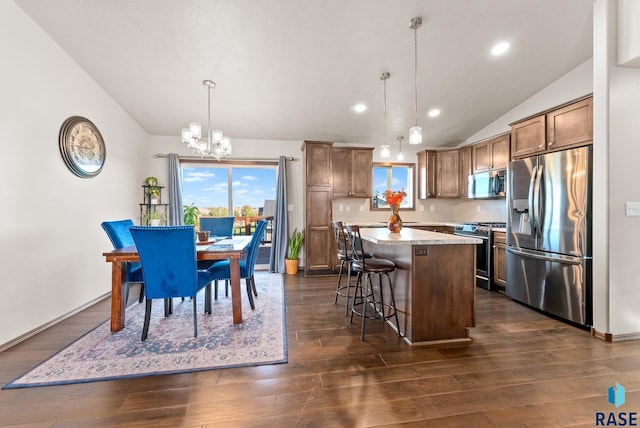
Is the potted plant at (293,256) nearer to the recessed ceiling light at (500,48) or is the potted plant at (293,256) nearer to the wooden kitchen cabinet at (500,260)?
the wooden kitchen cabinet at (500,260)

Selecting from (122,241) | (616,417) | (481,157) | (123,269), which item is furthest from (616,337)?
(122,241)

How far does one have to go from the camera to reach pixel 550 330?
2627 millimetres

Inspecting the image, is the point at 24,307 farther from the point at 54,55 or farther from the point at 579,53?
the point at 579,53

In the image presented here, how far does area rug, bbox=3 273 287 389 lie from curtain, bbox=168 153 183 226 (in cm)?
205

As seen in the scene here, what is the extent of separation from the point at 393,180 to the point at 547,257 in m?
3.11

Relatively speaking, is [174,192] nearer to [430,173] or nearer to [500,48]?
[430,173]

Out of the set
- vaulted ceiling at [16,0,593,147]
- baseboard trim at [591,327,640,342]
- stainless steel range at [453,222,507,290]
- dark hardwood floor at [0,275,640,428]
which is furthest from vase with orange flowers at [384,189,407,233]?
baseboard trim at [591,327,640,342]

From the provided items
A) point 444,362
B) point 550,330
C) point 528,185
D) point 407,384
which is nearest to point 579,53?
point 528,185

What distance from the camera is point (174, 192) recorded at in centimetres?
476

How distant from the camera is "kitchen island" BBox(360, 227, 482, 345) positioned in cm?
231

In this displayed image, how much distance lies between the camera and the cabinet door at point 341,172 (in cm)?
503

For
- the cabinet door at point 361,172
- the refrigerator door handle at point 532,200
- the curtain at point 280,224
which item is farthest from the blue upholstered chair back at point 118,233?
the refrigerator door handle at point 532,200

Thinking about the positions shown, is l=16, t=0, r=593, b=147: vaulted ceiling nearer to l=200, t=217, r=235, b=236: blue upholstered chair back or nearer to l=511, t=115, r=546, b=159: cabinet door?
l=511, t=115, r=546, b=159: cabinet door

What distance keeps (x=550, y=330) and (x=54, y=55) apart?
5.81m
